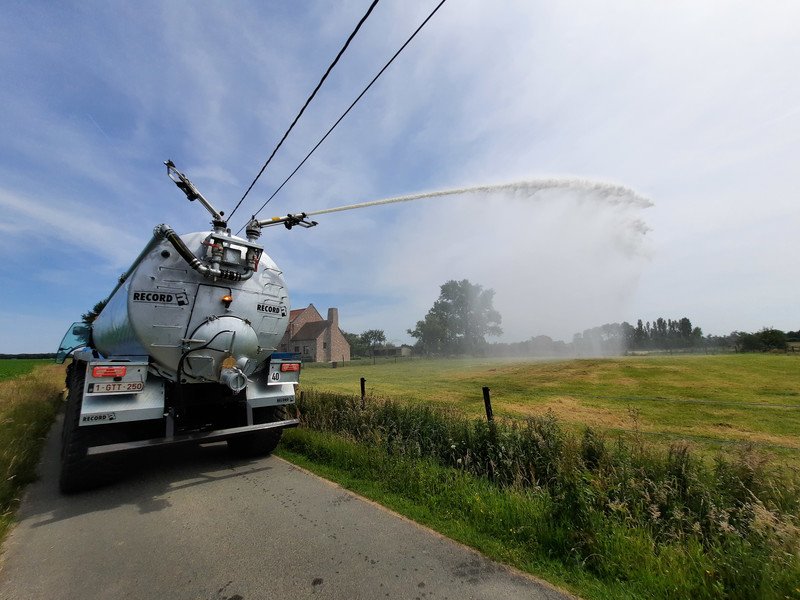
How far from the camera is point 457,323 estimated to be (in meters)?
92.5

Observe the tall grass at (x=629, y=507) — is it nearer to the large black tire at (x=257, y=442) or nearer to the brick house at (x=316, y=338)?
the large black tire at (x=257, y=442)

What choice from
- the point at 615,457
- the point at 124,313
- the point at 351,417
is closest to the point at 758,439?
the point at 615,457

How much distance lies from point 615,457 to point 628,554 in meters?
1.90

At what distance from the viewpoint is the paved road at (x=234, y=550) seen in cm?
288

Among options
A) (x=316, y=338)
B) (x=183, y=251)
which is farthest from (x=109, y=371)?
(x=316, y=338)

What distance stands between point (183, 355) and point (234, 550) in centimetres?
266

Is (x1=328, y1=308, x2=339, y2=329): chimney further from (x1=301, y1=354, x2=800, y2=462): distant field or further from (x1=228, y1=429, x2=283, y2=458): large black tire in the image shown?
(x1=228, y1=429, x2=283, y2=458): large black tire

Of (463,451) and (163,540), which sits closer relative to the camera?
(163,540)

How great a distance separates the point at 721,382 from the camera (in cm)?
1675

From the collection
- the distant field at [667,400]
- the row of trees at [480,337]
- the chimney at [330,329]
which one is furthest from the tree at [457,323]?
the distant field at [667,400]

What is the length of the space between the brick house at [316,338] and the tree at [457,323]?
3082 centimetres

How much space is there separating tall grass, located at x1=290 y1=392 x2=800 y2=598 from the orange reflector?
3512 millimetres

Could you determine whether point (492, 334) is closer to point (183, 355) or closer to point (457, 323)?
point (457, 323)

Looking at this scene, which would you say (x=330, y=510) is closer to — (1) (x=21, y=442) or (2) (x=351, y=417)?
(2) (x=351, y=417)
